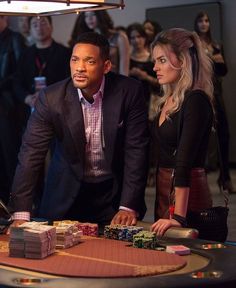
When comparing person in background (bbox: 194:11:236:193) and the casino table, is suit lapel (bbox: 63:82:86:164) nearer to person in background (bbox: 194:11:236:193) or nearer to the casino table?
the casino table

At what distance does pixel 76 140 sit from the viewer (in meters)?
3.58

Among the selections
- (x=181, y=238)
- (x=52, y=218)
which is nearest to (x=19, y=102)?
(x=52, y=218)

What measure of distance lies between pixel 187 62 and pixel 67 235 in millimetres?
1091

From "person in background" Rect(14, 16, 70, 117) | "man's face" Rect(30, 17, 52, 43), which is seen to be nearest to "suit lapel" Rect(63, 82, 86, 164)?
"person in background" Rect(14, 16, 70, 117)

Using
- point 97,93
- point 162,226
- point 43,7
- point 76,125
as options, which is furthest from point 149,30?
point 162,226

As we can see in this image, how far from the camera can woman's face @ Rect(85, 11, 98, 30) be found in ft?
27.5

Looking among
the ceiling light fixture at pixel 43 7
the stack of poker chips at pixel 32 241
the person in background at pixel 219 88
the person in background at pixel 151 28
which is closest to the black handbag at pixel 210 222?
the stack of poker chips at pixel 32 241

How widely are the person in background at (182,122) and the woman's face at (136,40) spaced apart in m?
5.79

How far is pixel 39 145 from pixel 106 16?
545 cm

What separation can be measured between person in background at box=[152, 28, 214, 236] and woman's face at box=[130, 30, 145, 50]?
19.0ft

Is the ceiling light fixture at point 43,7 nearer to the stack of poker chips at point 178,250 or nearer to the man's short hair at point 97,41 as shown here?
the man's short hair at point 97,41

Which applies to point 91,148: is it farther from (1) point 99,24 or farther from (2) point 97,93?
(1) point 99,24

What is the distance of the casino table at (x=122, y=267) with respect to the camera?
2297 mm

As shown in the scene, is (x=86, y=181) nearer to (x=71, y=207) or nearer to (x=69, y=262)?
(x=71, y=207)
